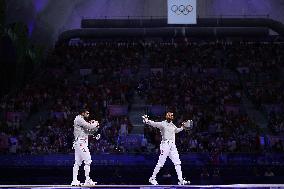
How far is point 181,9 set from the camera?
33625mm

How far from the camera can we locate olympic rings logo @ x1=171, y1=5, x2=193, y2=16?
3353 centimetres

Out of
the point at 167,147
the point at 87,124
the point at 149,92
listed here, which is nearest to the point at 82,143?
the point at 87,124

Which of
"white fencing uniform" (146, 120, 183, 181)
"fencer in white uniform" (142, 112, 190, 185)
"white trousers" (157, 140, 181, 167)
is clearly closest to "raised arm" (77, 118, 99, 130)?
"fencer in white uniform" (142, 112, 190, 185)

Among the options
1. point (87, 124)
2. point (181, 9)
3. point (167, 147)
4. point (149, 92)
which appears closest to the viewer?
point (87, 124)

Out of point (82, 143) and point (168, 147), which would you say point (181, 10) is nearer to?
point (168, 147)

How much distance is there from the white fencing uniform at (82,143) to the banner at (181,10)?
2051cm

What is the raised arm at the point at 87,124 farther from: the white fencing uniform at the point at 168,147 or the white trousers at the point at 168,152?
the white trousers at the point at 168,152

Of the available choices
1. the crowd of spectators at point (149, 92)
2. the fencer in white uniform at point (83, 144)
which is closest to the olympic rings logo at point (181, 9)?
the crowd of spectators at point (149, 92)

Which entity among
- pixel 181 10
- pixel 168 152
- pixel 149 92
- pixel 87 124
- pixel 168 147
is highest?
pixel 181 10

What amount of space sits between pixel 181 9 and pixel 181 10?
0.07 m

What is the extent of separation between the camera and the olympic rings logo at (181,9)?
3353cm

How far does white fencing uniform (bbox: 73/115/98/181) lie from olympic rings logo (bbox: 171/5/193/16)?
20.6 metres

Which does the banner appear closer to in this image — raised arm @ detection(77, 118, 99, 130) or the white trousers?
the white trousers

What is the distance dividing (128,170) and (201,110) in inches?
262
